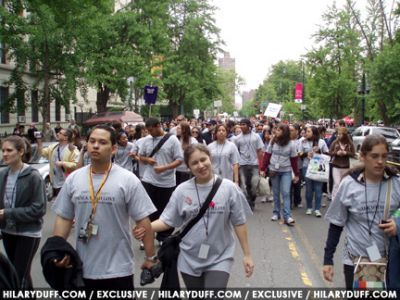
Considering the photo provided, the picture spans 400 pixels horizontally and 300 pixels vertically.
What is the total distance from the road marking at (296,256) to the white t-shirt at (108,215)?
2888 millimetres

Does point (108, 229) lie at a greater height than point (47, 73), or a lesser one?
lesser

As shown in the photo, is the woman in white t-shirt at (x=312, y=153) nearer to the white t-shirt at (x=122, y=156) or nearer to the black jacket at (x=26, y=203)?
the white t-shirt at (x=122, y=156)

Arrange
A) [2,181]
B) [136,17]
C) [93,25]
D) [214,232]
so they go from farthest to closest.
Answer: [136,17]
[93,25]
[2,181]
[214,232]

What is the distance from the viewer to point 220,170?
8.73 metres

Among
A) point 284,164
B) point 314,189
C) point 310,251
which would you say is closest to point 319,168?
point 314,189

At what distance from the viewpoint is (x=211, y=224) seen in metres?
3.71

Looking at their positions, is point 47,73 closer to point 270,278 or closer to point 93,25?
point 93,25

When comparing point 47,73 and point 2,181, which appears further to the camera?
point 47,73

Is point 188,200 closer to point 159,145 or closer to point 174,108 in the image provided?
point 159,145

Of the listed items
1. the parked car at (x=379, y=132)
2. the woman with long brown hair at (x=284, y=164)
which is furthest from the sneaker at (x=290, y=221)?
the parked car at (x=379, y=132)

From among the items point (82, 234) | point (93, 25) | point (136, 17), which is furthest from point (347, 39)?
point (82, 234)

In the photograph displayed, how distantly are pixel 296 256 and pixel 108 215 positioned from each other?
4.10 m

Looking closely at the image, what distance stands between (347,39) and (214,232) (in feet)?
131

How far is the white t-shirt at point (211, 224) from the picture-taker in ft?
12.0
